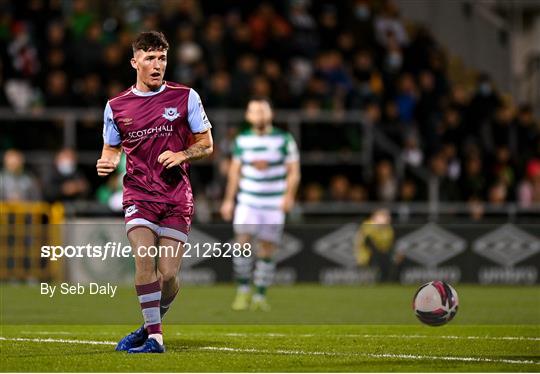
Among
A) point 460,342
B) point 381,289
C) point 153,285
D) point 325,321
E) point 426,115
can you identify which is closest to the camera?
point 153,285

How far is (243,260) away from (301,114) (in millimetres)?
7517

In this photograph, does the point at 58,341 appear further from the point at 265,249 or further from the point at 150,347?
the point at 265,249

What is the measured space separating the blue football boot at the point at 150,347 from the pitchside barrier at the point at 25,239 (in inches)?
442

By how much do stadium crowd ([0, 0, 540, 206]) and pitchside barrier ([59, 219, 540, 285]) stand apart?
1.43 meters

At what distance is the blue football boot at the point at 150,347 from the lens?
32.3ft

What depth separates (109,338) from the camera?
11.2m

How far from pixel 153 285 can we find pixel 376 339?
2.28 metres

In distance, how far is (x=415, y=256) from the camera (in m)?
21.2

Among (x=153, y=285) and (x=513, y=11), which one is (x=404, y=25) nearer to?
(x=513, y=11)

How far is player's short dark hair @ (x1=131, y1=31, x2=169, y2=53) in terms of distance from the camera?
9961mm

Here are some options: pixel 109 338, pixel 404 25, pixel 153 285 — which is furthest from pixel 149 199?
pixel 404 25

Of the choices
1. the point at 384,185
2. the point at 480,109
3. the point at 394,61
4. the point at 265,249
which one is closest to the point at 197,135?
the point at 265,249

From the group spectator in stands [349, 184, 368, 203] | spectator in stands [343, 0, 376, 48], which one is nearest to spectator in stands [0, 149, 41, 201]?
spectator in stands [349, 184, 368, 203]

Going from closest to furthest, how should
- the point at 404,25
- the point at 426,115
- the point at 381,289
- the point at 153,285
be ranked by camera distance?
the point at 153,285, the point at 381,289, the point at 426,115, the point at 404,25
